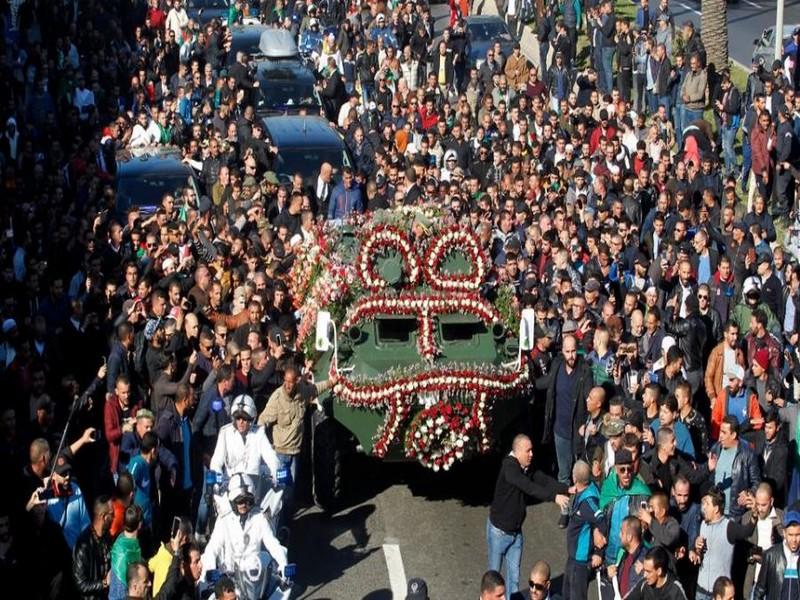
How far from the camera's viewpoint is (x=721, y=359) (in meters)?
18.8

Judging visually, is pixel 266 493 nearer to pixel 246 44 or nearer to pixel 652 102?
pixel 652 102

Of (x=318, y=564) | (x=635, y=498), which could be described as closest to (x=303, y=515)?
(x=318, y=564)

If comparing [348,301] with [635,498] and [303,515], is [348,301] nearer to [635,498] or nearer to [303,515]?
[303,515]

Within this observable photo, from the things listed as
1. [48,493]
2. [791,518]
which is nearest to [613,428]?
[791,518]

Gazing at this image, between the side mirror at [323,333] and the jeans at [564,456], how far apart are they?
8.32 ft

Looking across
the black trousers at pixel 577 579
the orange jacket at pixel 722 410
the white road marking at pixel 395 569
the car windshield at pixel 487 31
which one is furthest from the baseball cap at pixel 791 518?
the car windshield at pixel 487 31

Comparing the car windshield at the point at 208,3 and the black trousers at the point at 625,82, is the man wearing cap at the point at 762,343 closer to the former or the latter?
the black trousers at the point at 625,82

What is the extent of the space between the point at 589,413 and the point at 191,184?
35.3 feet

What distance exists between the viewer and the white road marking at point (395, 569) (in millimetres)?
16369

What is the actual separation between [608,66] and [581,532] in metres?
17.1

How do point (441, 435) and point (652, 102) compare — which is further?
point (652, 102)

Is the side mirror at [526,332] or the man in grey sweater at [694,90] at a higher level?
the man in grey sweater at [694,90]

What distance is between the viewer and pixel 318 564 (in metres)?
17.0

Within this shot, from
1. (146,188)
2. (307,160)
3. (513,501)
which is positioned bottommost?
(513,501)
